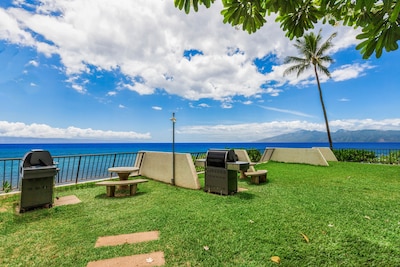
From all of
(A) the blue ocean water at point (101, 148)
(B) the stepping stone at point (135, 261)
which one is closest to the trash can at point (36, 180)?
(B) the stepping stone at point (135, 261)

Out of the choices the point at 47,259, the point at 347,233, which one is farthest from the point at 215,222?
the point at 47,259

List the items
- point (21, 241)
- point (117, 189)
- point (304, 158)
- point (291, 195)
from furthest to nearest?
point (304, 158), point (117, 189), point (291, 195), point (21, 241)

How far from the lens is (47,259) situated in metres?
2.47

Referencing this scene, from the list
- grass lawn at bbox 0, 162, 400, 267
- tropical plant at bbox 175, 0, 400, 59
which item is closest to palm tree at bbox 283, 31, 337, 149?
grass lawn at bbox 0, 162, 400, 267

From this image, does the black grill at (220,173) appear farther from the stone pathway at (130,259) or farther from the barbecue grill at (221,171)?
the stone pathway at (130,259)

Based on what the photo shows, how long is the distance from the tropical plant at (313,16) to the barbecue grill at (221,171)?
12.4 feet

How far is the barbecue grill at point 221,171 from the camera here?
5.35 meters

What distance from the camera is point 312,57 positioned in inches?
640

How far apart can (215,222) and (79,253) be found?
81.2 inches

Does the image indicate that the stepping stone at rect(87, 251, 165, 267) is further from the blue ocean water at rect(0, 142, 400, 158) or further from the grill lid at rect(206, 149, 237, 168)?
the blue ocean water at rect(0, 142, 400, 158)

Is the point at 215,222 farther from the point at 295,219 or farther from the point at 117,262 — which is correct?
the point at 117,262

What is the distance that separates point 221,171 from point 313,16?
4226 mm

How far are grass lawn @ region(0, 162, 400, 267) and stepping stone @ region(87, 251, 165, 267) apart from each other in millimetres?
92

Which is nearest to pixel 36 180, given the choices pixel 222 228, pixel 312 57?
pixel 222 228
